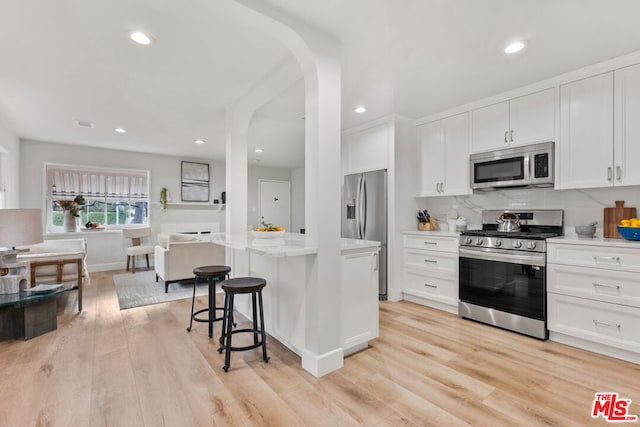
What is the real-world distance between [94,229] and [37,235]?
3.88 metres

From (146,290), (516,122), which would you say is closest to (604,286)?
(516,122)

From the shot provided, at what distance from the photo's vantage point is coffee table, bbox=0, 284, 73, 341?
2.66 metres

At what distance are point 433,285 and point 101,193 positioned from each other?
6.22 m

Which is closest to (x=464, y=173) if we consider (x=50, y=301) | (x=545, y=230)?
(x=545, y=230)

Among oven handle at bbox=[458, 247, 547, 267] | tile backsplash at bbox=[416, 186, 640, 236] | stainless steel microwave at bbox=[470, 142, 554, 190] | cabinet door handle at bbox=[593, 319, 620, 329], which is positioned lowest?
cabinet door handle at bbox=[593, 319, 620, 329]

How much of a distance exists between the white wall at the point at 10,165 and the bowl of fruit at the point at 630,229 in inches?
274

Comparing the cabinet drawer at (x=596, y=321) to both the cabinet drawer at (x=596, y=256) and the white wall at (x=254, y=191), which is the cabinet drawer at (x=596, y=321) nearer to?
the cabinet drawer at (x=596, y=256)

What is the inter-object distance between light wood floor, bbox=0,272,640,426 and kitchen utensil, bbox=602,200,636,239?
1.06m

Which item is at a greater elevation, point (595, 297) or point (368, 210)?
point (368, 210)

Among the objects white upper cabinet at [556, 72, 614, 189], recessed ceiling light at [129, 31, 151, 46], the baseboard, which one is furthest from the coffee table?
white upper cabinet at [556, 72, 614, 189]

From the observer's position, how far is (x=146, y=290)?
4387 millimetres

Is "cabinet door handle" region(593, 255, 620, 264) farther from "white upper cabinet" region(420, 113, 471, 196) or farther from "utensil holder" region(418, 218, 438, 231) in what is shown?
"utensil holder" region(418, 218, 438, 231)

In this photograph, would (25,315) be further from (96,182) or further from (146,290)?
(96,182)

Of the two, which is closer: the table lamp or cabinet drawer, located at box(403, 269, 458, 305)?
the table lamp
